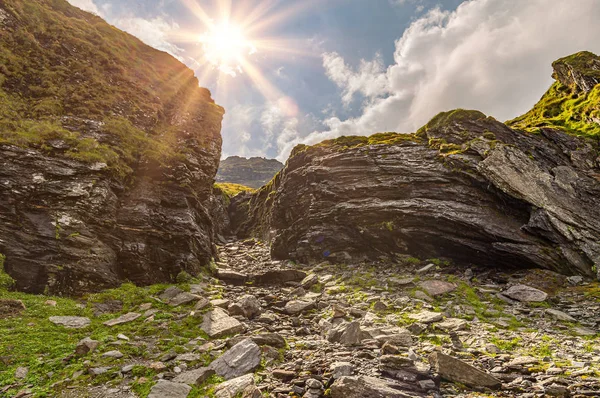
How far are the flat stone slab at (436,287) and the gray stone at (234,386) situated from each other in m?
13.7

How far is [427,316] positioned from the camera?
13.8 m

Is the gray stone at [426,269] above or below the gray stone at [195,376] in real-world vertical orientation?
above

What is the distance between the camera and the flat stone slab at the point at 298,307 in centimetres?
1649

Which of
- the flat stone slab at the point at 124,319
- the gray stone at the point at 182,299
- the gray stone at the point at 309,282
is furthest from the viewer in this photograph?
the gray stone at the point at 309,282

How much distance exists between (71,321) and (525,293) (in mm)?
24883

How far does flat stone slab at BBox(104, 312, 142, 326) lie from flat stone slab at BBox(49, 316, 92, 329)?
2.97 feet

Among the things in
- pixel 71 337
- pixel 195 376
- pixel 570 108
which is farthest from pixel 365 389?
pixel 570 108

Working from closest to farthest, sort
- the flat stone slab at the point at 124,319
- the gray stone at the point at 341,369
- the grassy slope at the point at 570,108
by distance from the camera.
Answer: the gray stone at the point at 341,369 < the flat stone slab at the point at 124,319 < the grassy slope at the point at 570,108

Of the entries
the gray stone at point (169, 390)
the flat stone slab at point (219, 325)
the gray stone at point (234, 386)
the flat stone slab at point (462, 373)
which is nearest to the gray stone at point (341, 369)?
the gray stone at point (234, 386)

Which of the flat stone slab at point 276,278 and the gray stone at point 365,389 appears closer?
the gray stone at point 365,389

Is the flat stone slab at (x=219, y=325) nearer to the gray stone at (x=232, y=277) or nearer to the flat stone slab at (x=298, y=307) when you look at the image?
the flat stone slab at (x=298, y=307)

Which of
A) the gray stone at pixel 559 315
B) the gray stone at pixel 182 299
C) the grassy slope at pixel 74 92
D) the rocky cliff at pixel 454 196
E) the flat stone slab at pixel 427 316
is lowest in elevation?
the gray stone at pixel 559 315

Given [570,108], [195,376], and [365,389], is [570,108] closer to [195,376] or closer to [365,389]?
[365,389]

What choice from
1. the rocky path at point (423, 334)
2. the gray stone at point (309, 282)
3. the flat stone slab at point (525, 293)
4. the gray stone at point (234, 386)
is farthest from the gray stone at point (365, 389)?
the gray stone at point (309, 282)
